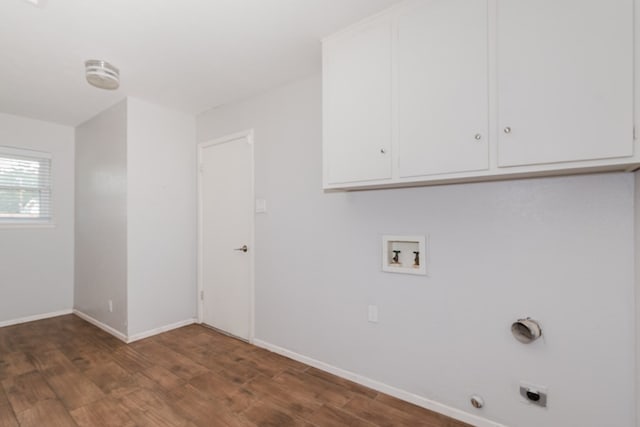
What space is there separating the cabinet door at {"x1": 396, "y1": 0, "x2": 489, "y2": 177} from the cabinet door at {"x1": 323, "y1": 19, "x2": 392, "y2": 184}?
0.10 metres

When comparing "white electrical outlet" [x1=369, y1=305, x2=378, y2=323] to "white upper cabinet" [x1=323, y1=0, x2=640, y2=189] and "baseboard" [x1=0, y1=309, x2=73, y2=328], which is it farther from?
"baseboard" [x1=0, y1=309, x2=73, y2=328]

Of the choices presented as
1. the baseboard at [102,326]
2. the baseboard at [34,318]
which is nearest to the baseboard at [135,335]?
the baseboard at [102,326]

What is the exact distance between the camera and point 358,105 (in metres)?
1.96

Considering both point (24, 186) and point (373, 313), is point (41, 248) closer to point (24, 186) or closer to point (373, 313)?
point (24, 186)

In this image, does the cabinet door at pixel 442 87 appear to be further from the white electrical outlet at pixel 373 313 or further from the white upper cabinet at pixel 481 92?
the white electrical outlet at pixel 373 313

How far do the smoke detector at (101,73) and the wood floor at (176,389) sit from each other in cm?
232

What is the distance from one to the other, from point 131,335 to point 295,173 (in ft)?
7.62

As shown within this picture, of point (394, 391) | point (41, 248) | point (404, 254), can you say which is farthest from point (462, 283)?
point (41, 248)

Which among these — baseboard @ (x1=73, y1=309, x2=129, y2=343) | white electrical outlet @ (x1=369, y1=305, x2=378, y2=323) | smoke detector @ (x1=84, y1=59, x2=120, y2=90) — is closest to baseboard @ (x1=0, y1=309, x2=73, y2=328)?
baseboard @ (x1=73, y1=309, x2=129, y2=343)

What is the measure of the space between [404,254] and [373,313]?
1.62 feet

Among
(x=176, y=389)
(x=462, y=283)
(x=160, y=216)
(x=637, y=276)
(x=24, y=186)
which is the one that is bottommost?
(x=176, y=389)

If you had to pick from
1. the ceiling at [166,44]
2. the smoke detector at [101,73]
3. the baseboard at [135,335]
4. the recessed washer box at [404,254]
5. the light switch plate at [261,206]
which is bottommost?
the baseboard at [135,335]

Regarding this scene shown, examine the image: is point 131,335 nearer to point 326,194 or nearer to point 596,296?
point 326,194

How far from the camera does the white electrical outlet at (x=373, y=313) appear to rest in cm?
228
